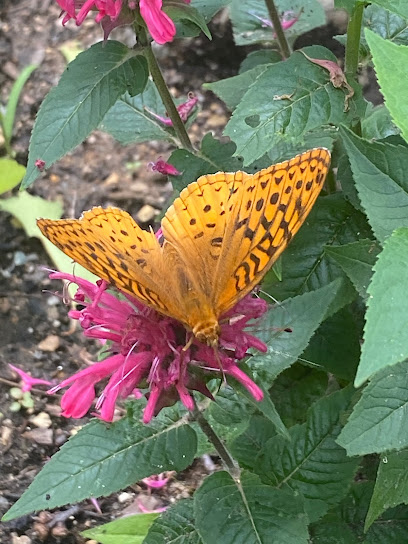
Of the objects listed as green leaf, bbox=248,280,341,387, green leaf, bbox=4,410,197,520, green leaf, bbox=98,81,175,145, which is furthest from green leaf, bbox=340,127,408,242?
green leaf, bbox=98,81,175,145

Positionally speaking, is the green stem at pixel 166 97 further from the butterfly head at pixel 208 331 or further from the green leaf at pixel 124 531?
the green leaf at pixel 124 531

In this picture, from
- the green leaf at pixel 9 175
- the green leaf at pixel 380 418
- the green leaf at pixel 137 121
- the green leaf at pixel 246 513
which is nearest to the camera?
the green leaf at pixel 380 418

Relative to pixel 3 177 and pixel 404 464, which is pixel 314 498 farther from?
pixel 3 177

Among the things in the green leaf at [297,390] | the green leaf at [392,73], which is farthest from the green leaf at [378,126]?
the green leaf at [392,73]

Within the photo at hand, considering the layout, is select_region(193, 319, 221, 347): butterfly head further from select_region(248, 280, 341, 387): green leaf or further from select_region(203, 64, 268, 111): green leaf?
select_region(203, 64, 268, 111): green leaf

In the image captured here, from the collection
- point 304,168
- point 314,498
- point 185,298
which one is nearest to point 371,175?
point 304,168

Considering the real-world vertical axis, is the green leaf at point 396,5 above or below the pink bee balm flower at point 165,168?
above
